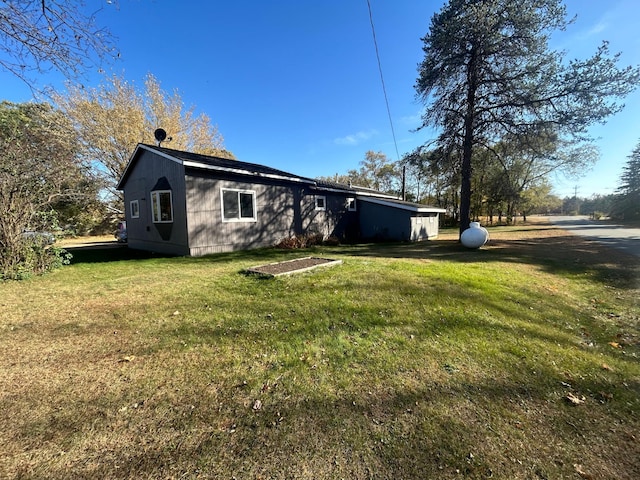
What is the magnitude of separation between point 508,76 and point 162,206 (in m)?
15.6

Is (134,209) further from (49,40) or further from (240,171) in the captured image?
(49,40)

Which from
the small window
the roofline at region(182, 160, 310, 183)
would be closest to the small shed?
the roofline at region(182, 160, 310, 183)

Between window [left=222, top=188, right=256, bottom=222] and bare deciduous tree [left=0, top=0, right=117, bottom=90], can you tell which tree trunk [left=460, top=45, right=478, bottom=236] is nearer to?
window [left=222, top=188, right=256, bottom=222]

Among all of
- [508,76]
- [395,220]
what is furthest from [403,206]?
[508,76]

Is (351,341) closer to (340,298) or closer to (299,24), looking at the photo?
(340,298)

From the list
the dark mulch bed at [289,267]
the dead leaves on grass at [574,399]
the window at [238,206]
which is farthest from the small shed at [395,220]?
the dead leaves on grass at [574,399]

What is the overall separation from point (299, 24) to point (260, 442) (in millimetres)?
12886

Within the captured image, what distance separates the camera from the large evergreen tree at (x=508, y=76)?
1070cm

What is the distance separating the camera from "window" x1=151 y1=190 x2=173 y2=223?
9922 mm

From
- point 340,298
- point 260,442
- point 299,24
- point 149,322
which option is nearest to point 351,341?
point 340,298

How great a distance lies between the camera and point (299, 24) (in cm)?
1038

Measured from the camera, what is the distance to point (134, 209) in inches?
477

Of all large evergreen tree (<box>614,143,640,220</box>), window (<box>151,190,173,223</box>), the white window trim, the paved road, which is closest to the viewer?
window (<box>151,190,173,223</box>)

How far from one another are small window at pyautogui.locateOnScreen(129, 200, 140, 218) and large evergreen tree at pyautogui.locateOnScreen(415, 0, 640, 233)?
47.0 ft
